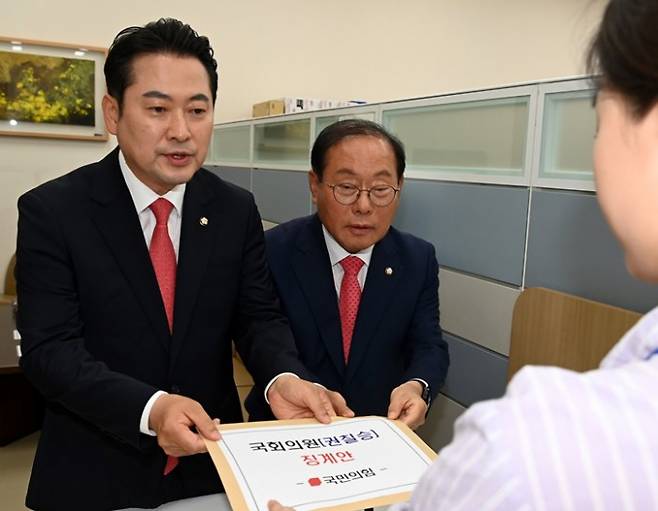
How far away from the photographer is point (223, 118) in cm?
494

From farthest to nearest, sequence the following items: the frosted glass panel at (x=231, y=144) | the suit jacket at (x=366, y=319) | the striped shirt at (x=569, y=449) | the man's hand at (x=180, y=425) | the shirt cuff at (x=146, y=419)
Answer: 1. the frosted glass panel at (x=231, y=144)
2. the suit jacket at (x=366, y=319)
3. the shirt cuff at (x=146, y=419)
4. the man's hand at (x=180, y=425)
5. the striped shirt at (x=569, y=449)

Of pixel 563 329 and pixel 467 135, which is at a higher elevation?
pixel 467 135

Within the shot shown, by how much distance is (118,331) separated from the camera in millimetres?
Result: 1289

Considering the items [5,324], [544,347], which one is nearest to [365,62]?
[5,324]

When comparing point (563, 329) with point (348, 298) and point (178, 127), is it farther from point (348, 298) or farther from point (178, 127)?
point (178, 127)

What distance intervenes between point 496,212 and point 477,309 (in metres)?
0.29

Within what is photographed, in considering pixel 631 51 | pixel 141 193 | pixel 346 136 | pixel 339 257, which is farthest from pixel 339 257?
pixel 631 51

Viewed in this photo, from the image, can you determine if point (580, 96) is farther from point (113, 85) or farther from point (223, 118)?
point (223, 118)

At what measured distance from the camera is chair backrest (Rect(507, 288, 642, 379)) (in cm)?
129

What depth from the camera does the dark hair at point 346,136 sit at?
1650mm

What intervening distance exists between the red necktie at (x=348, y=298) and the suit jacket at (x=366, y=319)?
0.03 metres

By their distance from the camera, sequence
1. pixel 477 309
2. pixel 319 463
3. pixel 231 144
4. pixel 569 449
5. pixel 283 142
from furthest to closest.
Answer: pixel 231 144
pixel 283 142
pixel 477 309
pixel 319 463
pixel 569 449

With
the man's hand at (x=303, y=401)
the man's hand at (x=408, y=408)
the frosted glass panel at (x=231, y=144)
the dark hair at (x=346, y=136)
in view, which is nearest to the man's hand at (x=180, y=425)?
the man's hand at (x=303, y=401)

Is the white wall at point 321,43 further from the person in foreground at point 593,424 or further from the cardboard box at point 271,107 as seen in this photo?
the person in foreground at point 593,424
